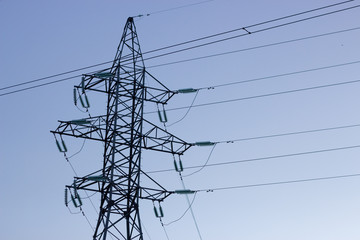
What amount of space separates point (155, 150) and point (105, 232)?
393 cm

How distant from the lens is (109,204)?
15.1 m

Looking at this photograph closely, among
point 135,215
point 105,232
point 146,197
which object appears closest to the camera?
point 105,232

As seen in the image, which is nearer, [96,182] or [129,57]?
[96,182]

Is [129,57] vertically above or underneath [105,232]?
above

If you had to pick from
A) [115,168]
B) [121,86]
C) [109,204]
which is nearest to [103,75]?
[121,86]

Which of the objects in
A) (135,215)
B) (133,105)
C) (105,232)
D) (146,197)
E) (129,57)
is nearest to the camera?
(105,232)

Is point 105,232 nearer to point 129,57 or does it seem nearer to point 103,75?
point 103,75

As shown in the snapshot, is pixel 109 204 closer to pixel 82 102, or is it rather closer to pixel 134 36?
pixel 82 102

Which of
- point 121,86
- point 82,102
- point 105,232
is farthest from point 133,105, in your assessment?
point 105,232

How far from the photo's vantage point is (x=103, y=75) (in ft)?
59.8

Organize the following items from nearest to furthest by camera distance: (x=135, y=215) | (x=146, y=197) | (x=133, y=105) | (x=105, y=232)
Answer: (x=105, y=232), (x=135, y=215), (x=146, y=197), (x=133, y=105)

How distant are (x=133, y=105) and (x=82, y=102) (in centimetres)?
235

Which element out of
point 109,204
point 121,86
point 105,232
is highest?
point 121,86

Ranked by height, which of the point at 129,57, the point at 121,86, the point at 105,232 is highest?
the point at 129,57
